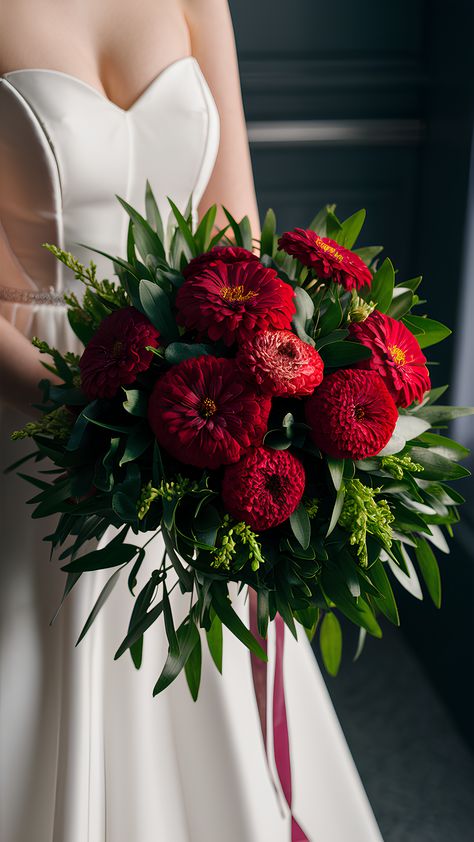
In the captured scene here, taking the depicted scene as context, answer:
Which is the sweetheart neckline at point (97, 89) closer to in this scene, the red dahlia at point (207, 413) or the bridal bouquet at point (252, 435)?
the bridal bouquet at point (252, 435)

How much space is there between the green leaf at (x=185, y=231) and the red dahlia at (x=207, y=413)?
8.7 inches

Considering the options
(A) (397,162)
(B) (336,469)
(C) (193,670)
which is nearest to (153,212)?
(B) (336,469)

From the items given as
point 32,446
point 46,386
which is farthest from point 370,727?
point 46,386

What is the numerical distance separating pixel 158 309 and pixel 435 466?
1.02 ft

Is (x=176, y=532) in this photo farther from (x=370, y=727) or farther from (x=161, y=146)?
(x=370, y=727)

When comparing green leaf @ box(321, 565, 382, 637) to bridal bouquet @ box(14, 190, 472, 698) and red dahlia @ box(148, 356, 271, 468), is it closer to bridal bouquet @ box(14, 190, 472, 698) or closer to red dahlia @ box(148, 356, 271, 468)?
bridal bouquet @ box(14, 190, 472, 698)

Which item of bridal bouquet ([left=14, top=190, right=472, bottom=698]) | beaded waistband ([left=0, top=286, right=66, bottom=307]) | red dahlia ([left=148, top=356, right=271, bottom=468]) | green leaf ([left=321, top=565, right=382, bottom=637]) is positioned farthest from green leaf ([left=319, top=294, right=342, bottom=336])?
beaded waistband ([left=0, top=286, right=66, bottom=307])

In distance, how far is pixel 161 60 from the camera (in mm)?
1083

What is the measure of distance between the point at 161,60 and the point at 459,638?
1.33 metres

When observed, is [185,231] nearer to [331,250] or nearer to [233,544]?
[331,250]

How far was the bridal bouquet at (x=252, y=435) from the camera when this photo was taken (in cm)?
69

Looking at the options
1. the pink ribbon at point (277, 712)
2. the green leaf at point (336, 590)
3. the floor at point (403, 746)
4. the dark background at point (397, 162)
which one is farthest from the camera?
the dark background at point (397, 162)

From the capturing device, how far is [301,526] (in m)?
0.72

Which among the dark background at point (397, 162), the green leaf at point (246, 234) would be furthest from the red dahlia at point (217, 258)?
the dark background at point (397, 162)
